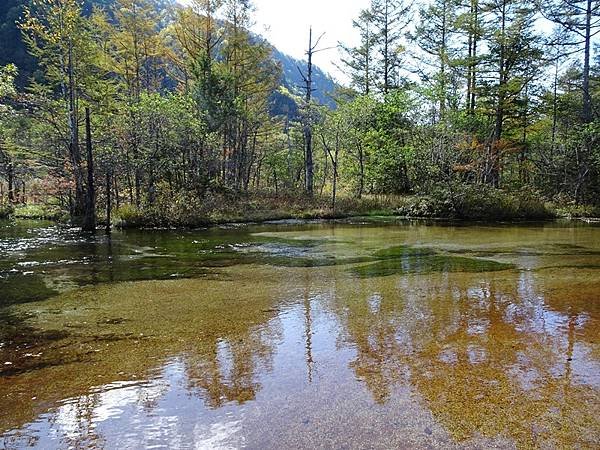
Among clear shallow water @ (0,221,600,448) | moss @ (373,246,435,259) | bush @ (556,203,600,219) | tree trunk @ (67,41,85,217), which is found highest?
tree trunk @ (67,41,85,217)

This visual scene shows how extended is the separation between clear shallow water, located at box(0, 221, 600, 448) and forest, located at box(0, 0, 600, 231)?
9032 mm

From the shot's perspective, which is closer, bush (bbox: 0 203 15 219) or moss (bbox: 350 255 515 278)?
moss (bbox: 350 255 515 278)

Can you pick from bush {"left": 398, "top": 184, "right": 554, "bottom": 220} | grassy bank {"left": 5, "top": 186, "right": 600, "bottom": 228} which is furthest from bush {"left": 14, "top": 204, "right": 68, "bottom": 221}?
bush {"left": 398, "top": 184, "right": 554, "bottom": 220}

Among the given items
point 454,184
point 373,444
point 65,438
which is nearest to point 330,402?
point 373,444

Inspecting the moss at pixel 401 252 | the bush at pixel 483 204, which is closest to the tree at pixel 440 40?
the bush at pixel 483 204

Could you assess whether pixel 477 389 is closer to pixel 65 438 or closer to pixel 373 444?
pixel 373 444

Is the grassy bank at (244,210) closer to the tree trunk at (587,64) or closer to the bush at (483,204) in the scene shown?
the bush at (483,204)

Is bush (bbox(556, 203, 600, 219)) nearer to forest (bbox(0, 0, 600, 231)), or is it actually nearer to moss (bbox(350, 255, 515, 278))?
forest (bbox(0, 0, 600, 231))

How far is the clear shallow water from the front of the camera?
98.7 inches

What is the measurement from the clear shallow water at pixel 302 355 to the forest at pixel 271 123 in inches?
356

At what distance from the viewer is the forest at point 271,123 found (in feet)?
53.1

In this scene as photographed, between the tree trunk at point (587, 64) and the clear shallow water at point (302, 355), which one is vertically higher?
the tree trunk at point (587, 64)

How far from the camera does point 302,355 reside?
12.1 ft

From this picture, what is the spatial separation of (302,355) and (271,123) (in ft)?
81.2
